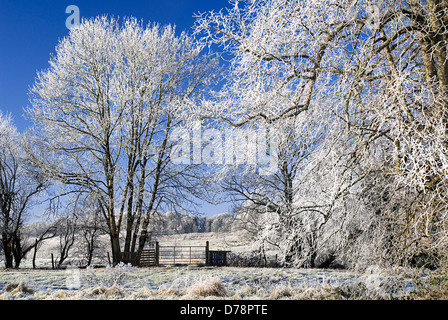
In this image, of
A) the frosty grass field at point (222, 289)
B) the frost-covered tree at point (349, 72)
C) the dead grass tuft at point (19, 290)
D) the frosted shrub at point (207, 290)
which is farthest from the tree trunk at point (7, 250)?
the frost-covered tree at point (349, 72)

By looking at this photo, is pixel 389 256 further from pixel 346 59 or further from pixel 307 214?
pixel 346 59

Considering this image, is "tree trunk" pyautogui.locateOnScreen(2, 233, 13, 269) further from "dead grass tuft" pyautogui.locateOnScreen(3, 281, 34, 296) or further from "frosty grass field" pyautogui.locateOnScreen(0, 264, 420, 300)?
"dead grass tuft" pyautogui.locateOnScreen(3, 281, 34, 296)

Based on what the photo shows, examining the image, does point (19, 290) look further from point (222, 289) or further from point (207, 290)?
point (222, 289)

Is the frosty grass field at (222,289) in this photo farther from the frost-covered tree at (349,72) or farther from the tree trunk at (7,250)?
the tree trunk at (7,250)

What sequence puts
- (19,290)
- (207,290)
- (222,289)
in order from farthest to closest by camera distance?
1. (19,290)
2. (222,289)
3. (207,290)

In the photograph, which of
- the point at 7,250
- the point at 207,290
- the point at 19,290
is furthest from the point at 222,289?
the point at 7,250

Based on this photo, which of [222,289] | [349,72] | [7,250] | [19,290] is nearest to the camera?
[349,72]

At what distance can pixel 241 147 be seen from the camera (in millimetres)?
5102

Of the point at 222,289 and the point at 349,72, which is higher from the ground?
the point at 349,72

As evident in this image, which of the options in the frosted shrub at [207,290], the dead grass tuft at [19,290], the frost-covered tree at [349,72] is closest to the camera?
the frost-covered tree at [349,72]

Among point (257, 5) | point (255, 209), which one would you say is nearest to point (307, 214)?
point (257, 5)

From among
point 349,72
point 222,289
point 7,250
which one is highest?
point 349,72

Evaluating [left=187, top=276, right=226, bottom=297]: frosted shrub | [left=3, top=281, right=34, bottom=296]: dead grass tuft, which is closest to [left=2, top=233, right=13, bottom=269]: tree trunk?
[left=3, top=281, right=34, bottom=296]: dead grass tuft
